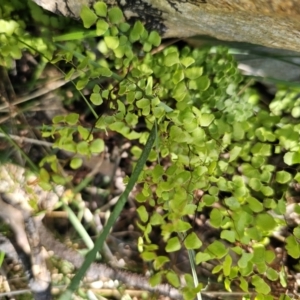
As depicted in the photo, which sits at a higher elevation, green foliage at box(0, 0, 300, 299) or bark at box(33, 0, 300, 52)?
bark at box(33, 0, 300, 52)

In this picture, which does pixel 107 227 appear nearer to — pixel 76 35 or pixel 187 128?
pixel 187 128

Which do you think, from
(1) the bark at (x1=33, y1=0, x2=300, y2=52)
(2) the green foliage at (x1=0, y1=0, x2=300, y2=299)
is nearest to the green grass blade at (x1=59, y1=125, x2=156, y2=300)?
(2) the green foliage at (x1=0, y1=0, x2=300, y2=299)

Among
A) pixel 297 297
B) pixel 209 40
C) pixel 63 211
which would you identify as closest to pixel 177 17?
pixel 209 40

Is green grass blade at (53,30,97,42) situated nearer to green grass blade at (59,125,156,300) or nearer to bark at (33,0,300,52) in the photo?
bark at (33,0,300,52)

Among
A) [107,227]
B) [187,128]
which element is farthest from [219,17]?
[107,227]

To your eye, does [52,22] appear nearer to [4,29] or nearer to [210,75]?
[4,29]
